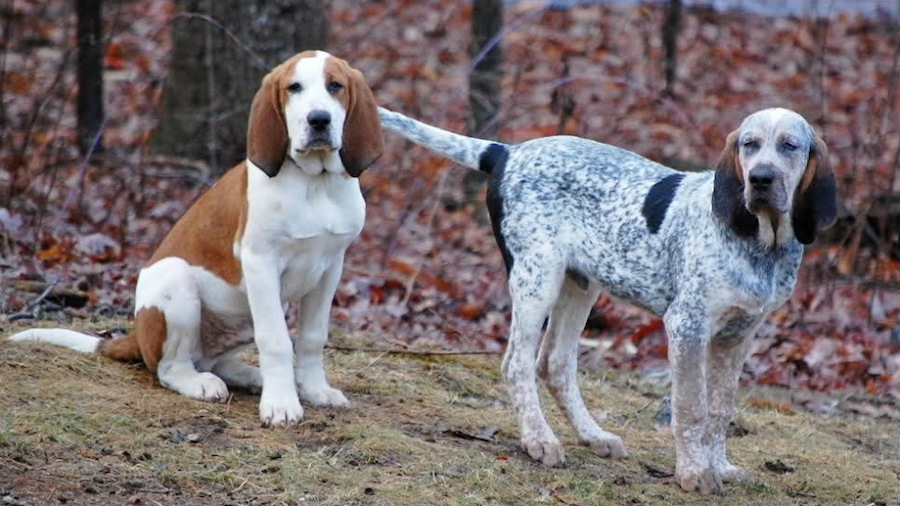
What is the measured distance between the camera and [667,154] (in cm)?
1325

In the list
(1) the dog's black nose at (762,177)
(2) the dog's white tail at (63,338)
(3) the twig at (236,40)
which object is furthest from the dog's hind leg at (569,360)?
(3) the twig at (236,40)

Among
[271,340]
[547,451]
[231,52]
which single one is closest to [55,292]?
[271,340]

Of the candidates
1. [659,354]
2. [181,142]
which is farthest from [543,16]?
[659,354]

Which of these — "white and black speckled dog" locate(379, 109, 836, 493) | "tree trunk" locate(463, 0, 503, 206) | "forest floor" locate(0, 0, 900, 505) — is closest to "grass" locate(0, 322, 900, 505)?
"forest floor" locate(0, 0, 900, 505)

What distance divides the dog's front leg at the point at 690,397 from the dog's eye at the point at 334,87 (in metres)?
1.73

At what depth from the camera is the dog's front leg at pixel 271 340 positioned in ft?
20.5

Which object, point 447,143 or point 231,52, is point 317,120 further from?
point 231,52

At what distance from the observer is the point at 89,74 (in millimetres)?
11516

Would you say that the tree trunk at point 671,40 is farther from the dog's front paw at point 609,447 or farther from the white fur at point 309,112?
the white fur at point 309,112

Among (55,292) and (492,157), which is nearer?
(492,157)

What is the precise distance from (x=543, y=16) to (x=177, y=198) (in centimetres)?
829

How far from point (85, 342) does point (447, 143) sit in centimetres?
206

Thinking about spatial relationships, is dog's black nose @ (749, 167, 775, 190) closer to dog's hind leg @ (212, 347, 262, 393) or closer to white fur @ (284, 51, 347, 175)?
white fur @ (284, 51, 347, 175)

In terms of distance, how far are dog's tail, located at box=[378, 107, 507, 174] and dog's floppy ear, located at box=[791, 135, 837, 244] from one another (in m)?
1.49
